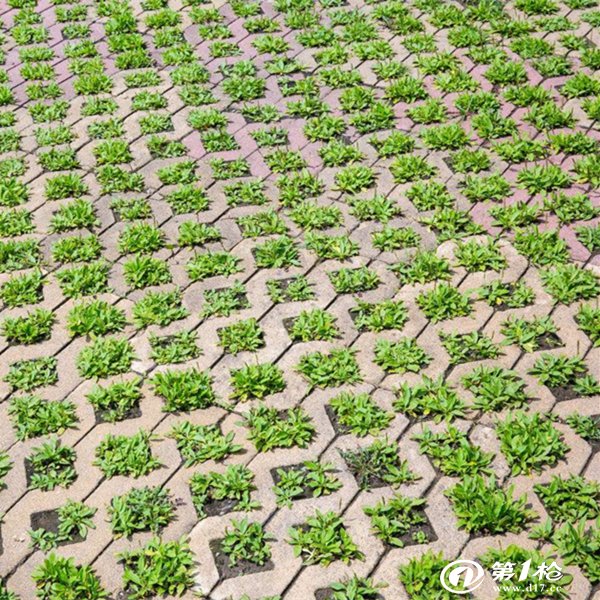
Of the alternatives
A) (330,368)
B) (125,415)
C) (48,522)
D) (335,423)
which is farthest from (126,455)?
(330,368)

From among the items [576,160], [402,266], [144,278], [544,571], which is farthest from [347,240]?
[544,571]

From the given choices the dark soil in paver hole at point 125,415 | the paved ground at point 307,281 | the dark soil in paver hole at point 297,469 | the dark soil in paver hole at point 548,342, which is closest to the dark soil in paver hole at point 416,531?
the paved ground at point 307,281

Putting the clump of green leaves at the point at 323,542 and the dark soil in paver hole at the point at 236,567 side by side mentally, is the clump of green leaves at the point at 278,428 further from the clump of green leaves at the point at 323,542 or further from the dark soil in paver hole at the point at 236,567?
the dark soil in paver hole at the point at 236,567

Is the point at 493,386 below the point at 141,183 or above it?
below

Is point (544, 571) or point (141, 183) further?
point (141, 183)

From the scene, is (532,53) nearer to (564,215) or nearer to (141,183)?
(564,215)
